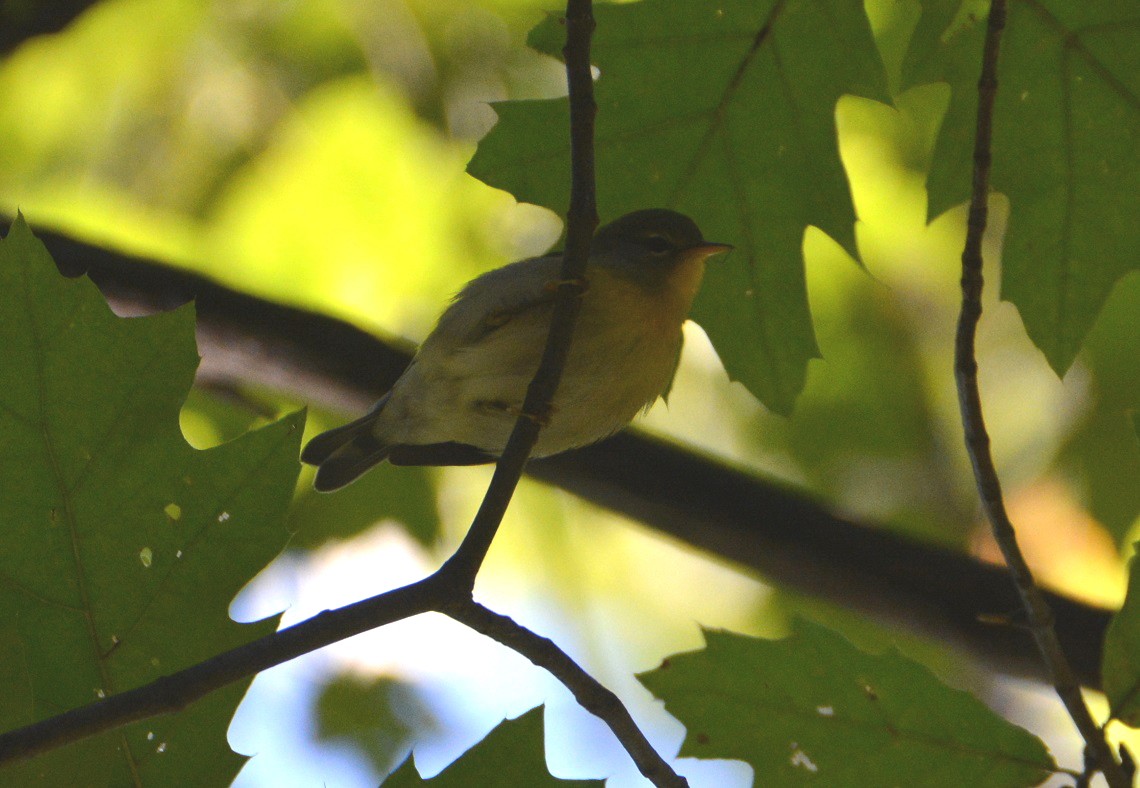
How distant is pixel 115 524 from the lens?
2814mm

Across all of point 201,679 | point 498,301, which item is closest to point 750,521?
point 498,301

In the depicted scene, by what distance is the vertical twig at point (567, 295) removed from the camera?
103 inches

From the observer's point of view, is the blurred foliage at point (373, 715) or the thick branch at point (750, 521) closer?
the thick branch at point (750, 521)

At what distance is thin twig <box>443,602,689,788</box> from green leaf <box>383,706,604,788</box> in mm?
148

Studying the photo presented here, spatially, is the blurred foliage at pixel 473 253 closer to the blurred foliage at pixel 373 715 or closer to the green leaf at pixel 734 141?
the blurred foliage at pixel 373 715

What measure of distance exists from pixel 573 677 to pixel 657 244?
86.3 inches

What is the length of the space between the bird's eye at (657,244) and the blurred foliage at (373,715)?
12.1ft

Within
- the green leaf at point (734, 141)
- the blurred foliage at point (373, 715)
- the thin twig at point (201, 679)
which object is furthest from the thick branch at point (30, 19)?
the blurred foliage at point (373, 715)

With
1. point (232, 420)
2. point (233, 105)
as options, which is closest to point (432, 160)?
point (233, 105)

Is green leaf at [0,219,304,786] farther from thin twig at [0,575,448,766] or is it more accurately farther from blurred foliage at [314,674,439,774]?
blurred foliage at [314,674,439,774]

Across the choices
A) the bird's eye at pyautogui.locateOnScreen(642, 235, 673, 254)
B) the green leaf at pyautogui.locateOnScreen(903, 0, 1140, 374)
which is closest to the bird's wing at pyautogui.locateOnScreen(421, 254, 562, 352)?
the bird's eye at pyautogui.locateOnScreen(642, 235, 673, 254)

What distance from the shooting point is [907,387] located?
7320mm

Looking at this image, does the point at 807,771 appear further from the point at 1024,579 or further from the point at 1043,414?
the point at 1043,414

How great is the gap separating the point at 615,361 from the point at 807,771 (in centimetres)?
156
